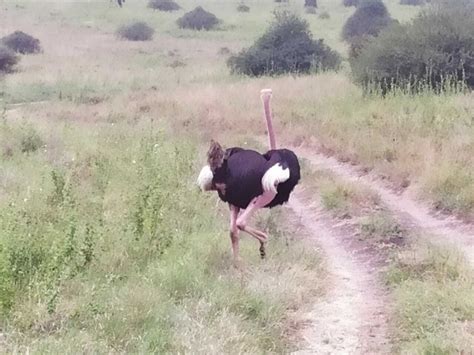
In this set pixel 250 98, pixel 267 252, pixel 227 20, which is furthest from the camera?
pixel 227 20

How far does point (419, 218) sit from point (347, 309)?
9.06 ft

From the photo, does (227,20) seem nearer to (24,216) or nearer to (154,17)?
(154,17)

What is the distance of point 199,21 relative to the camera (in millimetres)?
35656

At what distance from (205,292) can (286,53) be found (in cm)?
1715

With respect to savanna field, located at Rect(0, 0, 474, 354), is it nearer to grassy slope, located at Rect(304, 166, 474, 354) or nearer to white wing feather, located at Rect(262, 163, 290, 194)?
grassy slope, located at Rect(304, 166, 474, 354)

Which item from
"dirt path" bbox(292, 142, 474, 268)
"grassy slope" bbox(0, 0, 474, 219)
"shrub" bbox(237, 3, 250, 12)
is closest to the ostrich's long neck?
"dirt path" bbox(292, 142, 474, 268)

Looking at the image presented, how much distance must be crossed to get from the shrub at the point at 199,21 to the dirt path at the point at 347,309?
2843 cm

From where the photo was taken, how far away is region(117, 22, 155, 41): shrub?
32438 mm

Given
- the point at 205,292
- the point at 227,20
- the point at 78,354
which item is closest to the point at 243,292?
the point at 205,292

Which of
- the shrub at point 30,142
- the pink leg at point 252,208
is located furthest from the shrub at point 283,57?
the pink leg at point 252,208

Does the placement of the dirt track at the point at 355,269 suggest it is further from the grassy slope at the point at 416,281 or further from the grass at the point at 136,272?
the grass at the point at 136,272

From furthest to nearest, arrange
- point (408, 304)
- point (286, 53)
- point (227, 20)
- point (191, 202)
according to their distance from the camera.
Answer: point (227, 20) → point (286, 53) → point (191, 202) → point (408, 304)

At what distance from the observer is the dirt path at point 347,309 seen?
546 cm

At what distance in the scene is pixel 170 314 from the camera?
534 centimetres
